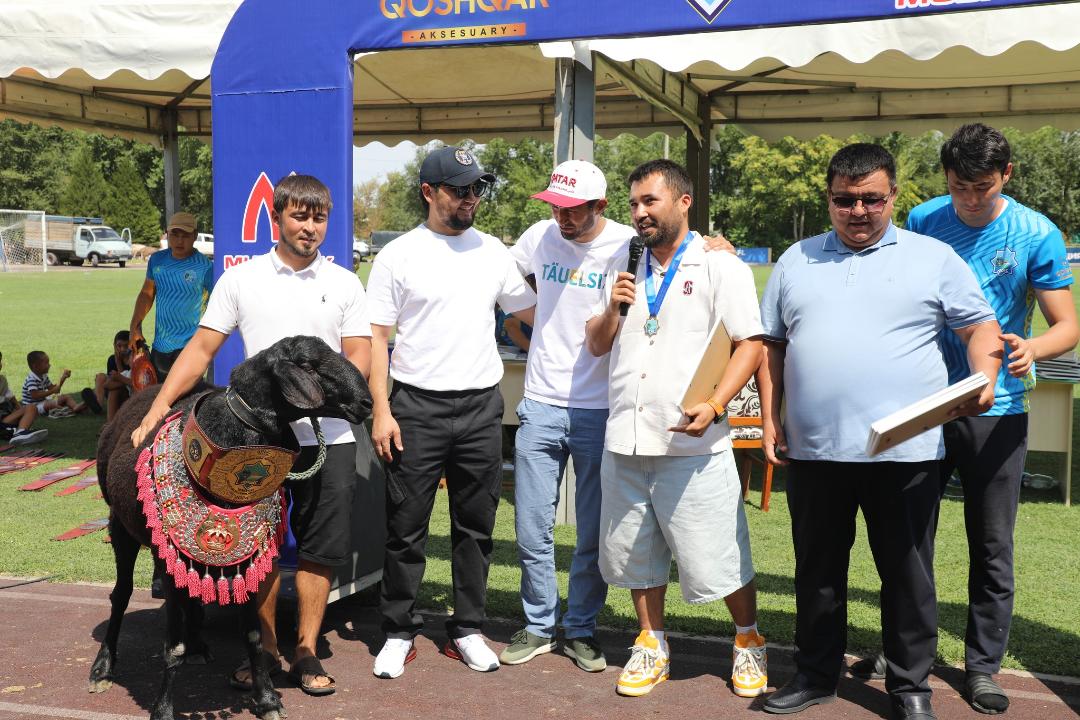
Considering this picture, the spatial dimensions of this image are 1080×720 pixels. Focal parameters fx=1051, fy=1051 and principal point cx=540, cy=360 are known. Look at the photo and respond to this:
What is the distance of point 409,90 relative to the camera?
11.5 metres

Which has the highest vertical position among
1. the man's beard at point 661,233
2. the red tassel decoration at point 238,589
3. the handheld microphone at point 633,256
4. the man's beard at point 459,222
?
the man's beard at point 459,222

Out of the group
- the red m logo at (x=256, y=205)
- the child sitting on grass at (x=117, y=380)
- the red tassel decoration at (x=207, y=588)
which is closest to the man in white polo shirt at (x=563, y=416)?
the red tassel decoration at (x=207, y=588)

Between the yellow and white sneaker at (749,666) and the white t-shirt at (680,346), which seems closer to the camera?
the white t-shirt at (680,346)

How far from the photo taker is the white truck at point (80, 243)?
1962 inches

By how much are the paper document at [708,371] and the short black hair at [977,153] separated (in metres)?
1.09

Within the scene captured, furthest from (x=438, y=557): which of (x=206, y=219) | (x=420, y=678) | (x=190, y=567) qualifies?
(x=206, y=219)

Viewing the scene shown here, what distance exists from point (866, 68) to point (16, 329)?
1702 cm

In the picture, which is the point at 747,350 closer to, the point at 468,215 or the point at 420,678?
the point at 468,215

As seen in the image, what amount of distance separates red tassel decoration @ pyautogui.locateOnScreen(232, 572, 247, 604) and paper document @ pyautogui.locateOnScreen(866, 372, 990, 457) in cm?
233

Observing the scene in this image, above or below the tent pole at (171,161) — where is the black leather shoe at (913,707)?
below

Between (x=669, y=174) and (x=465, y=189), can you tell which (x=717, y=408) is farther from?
(x=465, y=189)

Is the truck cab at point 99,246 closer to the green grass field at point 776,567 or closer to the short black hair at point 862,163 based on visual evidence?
the green grass field at point 776,567

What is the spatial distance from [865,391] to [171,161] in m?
9.73

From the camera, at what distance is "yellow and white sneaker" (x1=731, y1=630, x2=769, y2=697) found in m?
4.29
